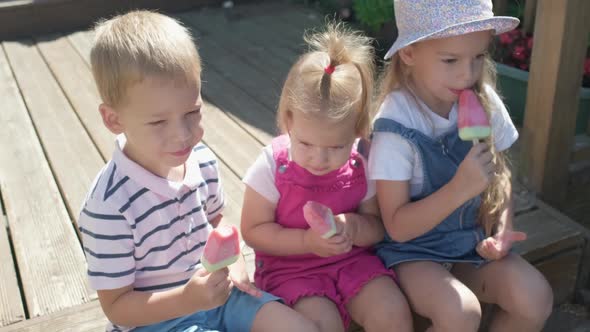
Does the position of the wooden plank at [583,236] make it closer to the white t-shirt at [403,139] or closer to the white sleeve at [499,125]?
the white sleeve at [499,125]

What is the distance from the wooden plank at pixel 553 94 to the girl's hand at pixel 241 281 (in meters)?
1.46

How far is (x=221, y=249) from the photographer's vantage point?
1.49 m

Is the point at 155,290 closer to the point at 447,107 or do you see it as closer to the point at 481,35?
the point at 447,107

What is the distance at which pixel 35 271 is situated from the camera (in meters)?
2.23

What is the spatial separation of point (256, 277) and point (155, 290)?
39 centimetres

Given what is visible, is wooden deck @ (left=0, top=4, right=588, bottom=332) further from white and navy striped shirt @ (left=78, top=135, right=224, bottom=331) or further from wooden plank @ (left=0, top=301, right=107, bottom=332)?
white and navy striped shirt @ (left=78, top=135, right=224, bottom=331)

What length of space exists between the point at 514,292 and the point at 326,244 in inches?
23.6

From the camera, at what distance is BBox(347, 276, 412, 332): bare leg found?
1884 mm

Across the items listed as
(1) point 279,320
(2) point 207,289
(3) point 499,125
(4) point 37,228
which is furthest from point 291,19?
(2) point 207,289

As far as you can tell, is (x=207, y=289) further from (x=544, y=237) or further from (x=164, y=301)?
(x=544, y=237)

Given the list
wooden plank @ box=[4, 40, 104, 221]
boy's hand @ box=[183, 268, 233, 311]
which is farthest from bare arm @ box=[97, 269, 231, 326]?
wooden plank @ box=[4, 40, 104, 221]

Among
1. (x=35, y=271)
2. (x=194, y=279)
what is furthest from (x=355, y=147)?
(x=35, y=271)

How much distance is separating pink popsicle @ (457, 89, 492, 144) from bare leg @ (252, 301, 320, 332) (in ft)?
2.14

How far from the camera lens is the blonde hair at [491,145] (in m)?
2.03
